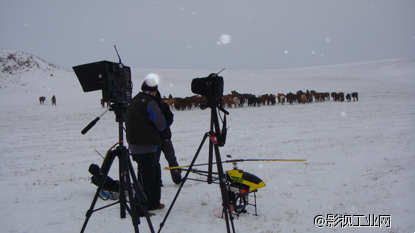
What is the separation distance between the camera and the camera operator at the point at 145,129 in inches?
149

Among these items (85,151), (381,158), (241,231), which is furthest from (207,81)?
(85,151)

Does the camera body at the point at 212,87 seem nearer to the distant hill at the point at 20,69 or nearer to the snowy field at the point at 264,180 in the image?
the snowy field at the point at 264,180

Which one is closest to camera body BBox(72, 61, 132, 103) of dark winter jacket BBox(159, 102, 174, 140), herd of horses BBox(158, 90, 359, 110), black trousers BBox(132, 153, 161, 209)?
black trousers BBox(132, 153, 161, 209)

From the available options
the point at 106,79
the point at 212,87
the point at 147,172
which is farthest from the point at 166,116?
the point at 106,79

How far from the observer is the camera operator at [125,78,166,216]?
379 cm

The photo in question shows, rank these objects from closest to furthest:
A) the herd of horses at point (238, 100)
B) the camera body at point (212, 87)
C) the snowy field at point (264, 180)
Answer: the camera body at point (212, 87) < the snowy field at point (264, 180) < the herd of horses at point (238, 100)

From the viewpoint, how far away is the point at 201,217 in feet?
12.8

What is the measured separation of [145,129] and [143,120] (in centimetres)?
13

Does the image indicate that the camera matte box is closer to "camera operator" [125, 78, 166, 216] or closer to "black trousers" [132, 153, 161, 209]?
"camera operator" [125, 78, 166, 216]

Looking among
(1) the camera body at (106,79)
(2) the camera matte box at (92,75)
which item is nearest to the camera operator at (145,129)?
(1) the camera body at (106,79)

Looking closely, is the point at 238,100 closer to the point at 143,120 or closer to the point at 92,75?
the point at 143,120

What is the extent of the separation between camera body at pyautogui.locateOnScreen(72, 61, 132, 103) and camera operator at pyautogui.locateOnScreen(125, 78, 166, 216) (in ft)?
2.63

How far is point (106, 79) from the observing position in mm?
Result: 2850

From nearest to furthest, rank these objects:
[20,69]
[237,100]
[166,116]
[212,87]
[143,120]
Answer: [212,87]
[143,120]
[166,116]
[237,100]
[20,69]
